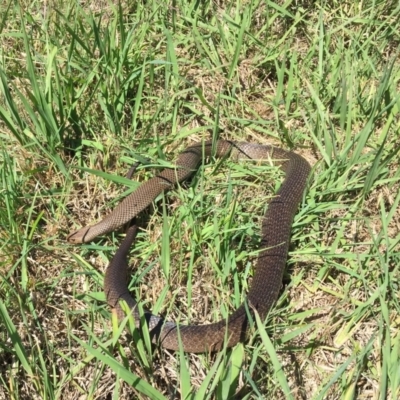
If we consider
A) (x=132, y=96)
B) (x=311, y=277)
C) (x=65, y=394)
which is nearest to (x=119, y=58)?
(x=132, y=96)

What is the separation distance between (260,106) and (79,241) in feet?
5.50

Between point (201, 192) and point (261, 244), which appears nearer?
point (201, 192)

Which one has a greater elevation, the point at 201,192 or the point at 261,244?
the point at 201,192

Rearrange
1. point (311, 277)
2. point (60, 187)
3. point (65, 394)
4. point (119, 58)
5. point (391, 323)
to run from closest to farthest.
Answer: point (65, 394), point (391, 323), point (311, 277), point (60, 187), point (119, 58)

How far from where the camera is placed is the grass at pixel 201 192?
8.55 ft

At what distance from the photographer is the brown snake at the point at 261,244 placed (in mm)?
2691

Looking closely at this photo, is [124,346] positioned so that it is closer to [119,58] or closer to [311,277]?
[311,277]

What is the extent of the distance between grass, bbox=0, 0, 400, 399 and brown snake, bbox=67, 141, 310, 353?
7 centimetres

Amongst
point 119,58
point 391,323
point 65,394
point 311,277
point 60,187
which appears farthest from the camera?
point 119,58

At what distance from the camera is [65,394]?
8.43ft

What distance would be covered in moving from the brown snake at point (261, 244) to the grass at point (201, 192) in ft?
0.24

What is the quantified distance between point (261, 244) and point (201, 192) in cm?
44

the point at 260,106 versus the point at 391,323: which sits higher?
the point at 260,106

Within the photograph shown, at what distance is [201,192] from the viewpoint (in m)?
3.01
